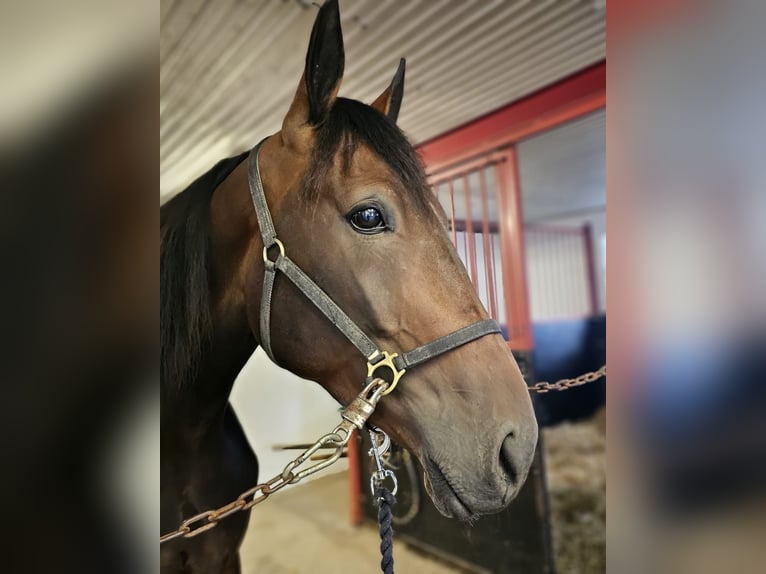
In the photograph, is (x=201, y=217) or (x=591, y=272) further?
(x=591, y=272)

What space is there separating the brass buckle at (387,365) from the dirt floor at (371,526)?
1.37 feet

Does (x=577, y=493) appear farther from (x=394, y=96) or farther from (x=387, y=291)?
(x=394, y=96)

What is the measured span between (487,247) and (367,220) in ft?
1.46

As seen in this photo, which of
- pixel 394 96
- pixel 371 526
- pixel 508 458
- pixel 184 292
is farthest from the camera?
pixel 371 526

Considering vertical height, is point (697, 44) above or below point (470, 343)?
above

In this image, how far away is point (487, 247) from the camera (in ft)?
2.96

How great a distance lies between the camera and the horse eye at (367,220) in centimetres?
53

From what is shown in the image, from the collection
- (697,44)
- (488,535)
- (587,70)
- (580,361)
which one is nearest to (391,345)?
(697,44)

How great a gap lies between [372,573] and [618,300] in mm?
818

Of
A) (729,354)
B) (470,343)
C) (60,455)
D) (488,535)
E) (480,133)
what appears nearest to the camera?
(60,455)

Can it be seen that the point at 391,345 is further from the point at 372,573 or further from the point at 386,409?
Result: the point at 372,573

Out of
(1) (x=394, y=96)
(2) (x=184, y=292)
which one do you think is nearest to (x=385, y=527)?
(2) (x=184, y=292)

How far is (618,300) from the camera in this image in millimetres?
516


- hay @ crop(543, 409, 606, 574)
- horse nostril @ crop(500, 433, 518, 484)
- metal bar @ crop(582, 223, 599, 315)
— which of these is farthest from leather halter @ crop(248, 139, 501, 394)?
hay @ crop(543, 409, 606, 574)
